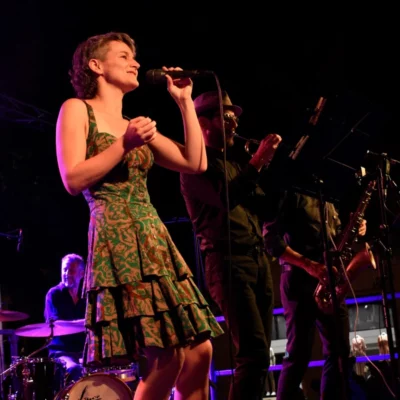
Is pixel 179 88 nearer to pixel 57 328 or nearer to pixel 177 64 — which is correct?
pixel 57 328

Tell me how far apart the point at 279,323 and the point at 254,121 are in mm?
2565

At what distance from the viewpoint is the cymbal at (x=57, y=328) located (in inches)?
228

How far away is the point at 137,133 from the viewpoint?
2016mm

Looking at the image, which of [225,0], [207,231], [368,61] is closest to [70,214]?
[225,0]

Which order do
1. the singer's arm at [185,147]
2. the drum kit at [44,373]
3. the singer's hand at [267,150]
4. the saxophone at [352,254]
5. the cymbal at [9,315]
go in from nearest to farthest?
the singer's arm at [185,147], the singer's hand at [267,150], the saxophone at [352,254], the drum kit at [44,373], the cymbal at [9,315]

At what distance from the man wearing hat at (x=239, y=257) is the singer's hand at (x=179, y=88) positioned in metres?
0.81

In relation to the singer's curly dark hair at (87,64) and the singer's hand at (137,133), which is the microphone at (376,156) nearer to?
the singer's curly dark hair at (87,64)

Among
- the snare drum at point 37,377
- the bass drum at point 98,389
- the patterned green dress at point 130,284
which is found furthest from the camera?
the snare drum at point 37,377

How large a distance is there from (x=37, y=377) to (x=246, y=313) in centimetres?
321

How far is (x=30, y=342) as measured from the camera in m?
8.17

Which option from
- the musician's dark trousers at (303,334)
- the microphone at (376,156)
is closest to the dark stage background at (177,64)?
the microphone at (376,156)

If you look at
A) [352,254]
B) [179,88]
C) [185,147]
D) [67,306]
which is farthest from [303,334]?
[67,306]

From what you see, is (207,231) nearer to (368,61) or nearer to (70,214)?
(368,61)

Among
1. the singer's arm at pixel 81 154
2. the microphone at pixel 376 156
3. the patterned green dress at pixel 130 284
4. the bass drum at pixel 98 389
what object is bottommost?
the bass drum at pixel 98 389
